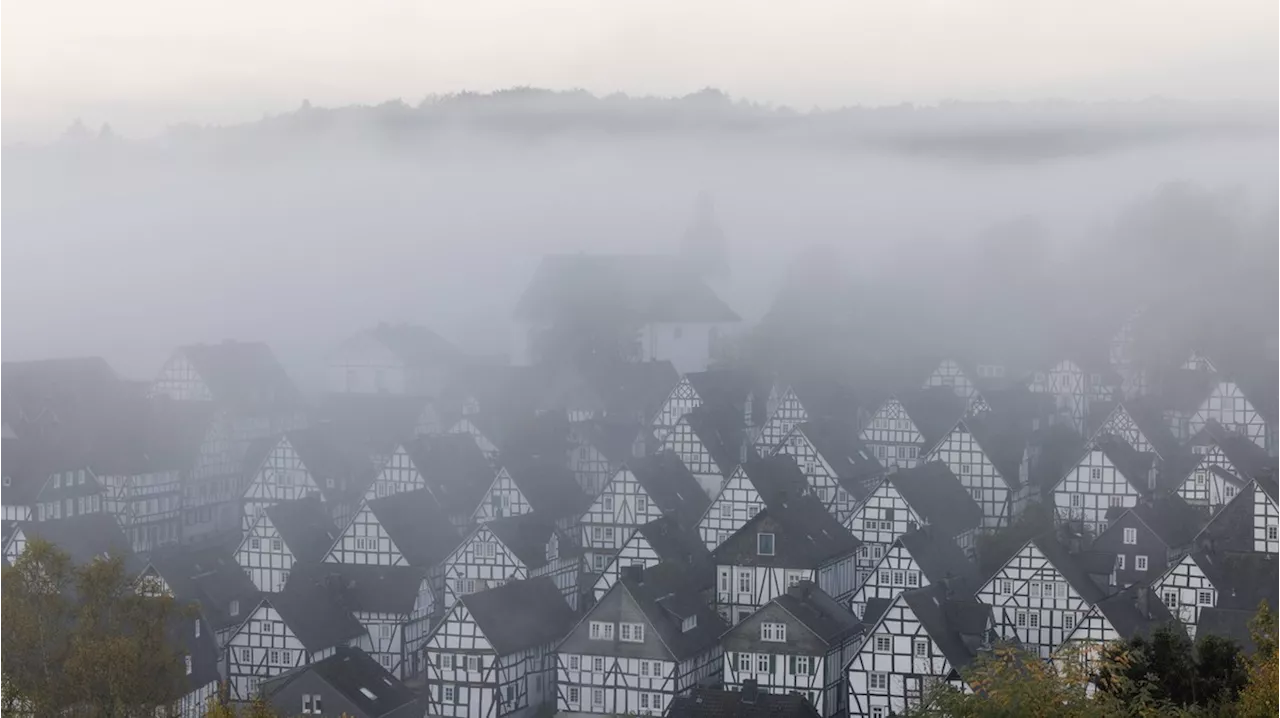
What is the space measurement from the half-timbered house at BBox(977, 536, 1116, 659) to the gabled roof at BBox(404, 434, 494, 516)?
2130cm

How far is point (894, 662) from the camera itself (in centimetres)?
4928

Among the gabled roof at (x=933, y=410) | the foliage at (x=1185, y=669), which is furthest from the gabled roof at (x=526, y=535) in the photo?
the foliage at (x=1185, y=669)

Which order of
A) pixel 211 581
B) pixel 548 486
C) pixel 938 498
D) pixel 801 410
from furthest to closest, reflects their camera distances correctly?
pixel 801 410
pixel 548 486
pixel 938 498
pixel 211 581

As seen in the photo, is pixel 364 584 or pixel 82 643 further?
pixel 364 584

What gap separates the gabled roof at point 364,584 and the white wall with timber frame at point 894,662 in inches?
604

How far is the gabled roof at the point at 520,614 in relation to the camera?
51406 millimetres

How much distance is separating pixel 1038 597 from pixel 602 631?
→ 493 inches

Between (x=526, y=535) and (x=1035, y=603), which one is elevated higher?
(x=526, y=535)

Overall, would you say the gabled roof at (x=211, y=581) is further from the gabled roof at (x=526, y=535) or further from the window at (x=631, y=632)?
the window at (x=631, y=632)

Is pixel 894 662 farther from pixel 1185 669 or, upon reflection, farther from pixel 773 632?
pixel 1185 669

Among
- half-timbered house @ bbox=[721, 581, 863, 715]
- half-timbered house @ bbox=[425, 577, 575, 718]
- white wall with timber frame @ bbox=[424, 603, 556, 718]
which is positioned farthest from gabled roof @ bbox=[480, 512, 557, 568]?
half-timbered house @ bbox=[721, 581, 863, 715]

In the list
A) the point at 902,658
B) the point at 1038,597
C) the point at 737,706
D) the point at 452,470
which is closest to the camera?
the point at 737,706

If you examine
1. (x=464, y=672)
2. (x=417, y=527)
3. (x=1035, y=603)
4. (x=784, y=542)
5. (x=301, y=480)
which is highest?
(x=301, y=480)

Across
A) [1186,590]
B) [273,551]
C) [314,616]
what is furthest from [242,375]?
[1186,590]
